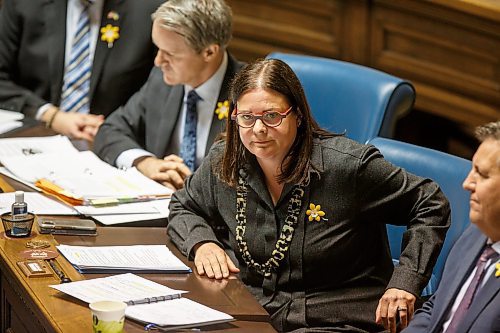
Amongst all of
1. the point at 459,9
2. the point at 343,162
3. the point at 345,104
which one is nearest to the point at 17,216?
the point at 343,162

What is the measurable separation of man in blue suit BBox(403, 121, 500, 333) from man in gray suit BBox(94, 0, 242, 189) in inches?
53.5

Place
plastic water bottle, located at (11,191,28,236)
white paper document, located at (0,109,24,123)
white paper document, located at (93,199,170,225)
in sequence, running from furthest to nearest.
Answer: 1. white paper document, located at (0,109,24,123)
2. white paper document, located at (93,199,170,225)
3. plastic water bottle, located at (11,191,28,236)

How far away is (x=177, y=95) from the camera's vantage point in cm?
398

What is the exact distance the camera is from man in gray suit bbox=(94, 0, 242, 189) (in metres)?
3.77

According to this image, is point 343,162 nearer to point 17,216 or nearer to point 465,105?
point 17,216

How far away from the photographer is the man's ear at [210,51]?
3.82 meters

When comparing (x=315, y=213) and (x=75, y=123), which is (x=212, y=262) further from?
(x=75, y=123)

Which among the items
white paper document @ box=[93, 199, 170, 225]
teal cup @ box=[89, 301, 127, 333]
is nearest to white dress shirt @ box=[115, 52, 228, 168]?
white paper document @ box=[93, 199, 170, 225]

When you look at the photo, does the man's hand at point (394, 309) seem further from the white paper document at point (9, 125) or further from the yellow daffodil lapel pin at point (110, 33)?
the yellow daffodil lapel pin at point (110, 33)

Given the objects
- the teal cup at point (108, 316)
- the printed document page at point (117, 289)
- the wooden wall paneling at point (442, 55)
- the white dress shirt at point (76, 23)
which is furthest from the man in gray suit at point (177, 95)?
the teal cup at point (108, 316)

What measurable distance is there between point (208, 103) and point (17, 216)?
1.02 metres

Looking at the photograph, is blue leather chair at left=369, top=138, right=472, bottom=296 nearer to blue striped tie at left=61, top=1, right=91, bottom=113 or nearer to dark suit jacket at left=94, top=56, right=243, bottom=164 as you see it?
dark suit jacket at left=94, top=56, right=243, bottom=164

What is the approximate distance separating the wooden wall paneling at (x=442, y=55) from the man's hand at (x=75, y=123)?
1384 millimetres

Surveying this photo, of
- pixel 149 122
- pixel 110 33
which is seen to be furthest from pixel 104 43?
pixel 149 122
